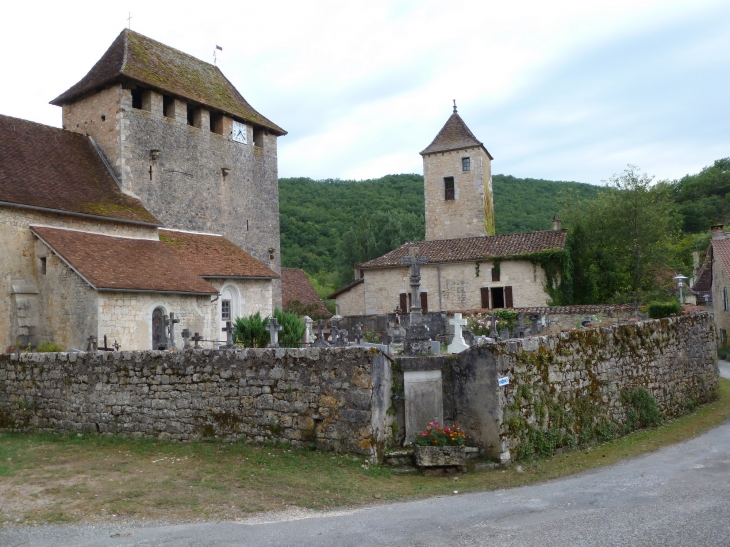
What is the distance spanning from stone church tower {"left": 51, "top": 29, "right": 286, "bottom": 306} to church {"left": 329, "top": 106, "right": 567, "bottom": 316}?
6.70 m

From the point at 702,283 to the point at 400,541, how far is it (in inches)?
1599

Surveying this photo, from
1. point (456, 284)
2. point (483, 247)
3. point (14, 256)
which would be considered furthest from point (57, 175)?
point (483, 247)

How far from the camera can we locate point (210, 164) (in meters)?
27.1

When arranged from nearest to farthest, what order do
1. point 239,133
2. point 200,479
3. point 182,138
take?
point 200,479 → point 182,138 → point 239,133

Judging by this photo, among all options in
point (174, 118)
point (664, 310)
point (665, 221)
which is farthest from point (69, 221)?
point (665, 221)

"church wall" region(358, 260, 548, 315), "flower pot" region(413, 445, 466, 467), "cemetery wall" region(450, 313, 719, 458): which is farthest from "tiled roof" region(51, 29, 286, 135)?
"flower pot" region(413, 445, 466, 467)

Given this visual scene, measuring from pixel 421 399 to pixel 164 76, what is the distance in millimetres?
21765

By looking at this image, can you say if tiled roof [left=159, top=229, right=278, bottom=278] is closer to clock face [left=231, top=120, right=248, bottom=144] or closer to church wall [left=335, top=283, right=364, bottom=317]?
clock face [left=231, top=120, right=248, bottom=144]

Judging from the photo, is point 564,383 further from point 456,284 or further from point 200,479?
point 456,284

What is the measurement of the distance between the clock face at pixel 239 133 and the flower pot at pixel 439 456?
22.9 metres

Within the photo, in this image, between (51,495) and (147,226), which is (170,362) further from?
(147,226)

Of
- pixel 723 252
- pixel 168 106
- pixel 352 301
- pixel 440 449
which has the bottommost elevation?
pixel 440 449

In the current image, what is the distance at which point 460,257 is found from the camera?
105 ft

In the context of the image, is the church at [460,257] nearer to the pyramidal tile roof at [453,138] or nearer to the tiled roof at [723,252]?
the pyramidal tile roof at [453,138]
